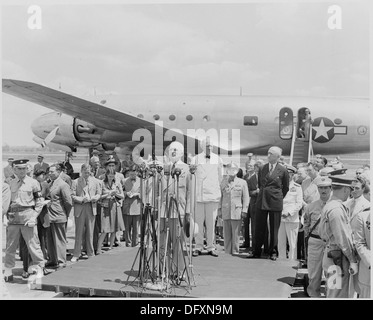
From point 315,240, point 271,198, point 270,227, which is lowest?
point 270,227

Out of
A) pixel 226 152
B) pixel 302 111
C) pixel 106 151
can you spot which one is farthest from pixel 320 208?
pixel 106 151

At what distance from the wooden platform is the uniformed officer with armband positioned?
3.09 feet

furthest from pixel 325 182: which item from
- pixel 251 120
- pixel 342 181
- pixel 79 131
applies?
pixel 79 131

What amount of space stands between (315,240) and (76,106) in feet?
29.7

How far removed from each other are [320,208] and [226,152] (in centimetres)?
828

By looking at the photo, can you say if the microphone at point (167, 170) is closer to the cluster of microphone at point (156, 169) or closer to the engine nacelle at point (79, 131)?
the cluster of microphone at point (156, 169)

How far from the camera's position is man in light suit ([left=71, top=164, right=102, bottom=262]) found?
23.4 ft

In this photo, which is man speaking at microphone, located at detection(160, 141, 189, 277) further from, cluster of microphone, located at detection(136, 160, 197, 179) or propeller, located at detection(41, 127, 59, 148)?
propeller, located at detection(41, 127, 59, 148)

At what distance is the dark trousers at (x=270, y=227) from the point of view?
22.2ft

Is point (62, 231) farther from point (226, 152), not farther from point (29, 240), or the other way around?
point (226, 152)

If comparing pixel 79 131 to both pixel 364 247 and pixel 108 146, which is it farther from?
pixel 364 247

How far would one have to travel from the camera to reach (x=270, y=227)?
6902mm

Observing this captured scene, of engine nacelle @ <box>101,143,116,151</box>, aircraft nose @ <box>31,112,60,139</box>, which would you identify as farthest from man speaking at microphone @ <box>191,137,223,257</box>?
aircraft nose @ <box>31,112,60,139</box>

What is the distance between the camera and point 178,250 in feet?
17.3
